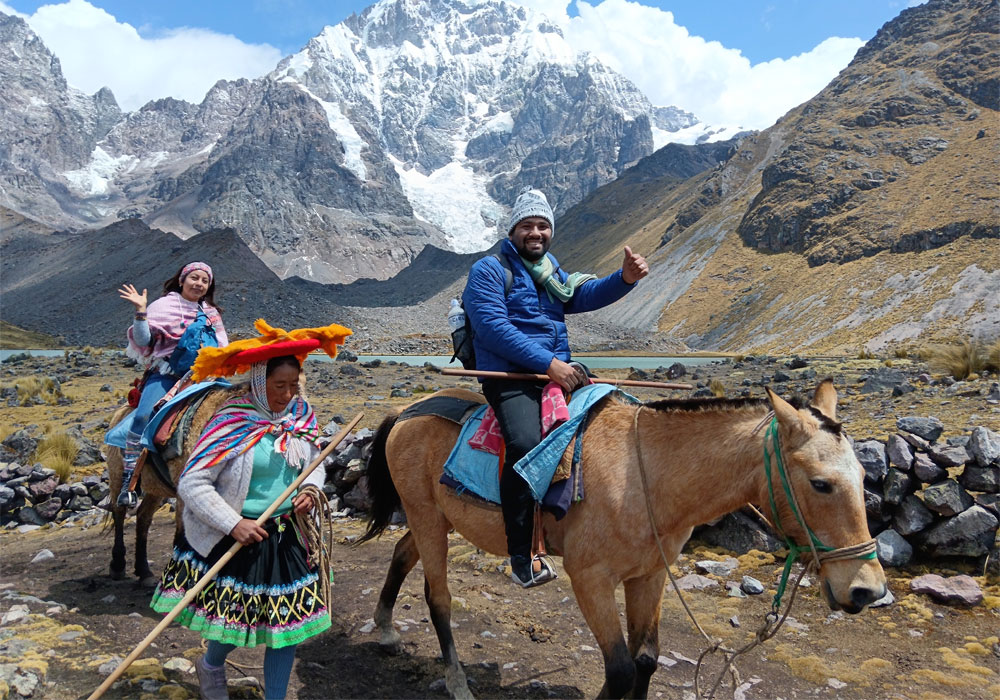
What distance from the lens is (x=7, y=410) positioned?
16031 millimetres

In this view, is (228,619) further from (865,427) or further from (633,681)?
(865,427)

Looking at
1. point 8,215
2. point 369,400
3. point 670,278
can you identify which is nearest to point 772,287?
point 670,278

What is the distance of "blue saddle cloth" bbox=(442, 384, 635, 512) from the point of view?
381 cm

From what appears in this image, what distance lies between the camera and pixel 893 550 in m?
6.04

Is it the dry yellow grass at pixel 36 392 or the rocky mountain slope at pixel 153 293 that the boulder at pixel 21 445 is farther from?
the rocky mountain slope at pixel 153 293

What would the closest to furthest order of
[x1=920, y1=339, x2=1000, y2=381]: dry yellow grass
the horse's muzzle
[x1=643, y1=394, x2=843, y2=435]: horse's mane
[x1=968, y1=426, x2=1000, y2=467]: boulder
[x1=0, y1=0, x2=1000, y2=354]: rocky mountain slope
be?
the horse's muzzle → [x1=643, y1=394, x2=843, y2=435]: horse's mane → [x1=968, y1=426, x2=1000, y2=467]: boulder → [x1=920, y1=339, x2=1000, y2=381]: dry yellow grass → [x1=0, y1=0, x2=1000, y2=354]: rocky mountain slope

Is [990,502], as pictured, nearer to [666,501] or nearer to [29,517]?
[666,501]

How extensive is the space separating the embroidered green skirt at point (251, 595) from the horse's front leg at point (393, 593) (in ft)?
5.12

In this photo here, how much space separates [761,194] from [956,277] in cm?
3826

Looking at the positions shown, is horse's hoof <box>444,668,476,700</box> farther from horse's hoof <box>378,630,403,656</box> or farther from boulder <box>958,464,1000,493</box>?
boulder <box>958,464,1000,493</box>

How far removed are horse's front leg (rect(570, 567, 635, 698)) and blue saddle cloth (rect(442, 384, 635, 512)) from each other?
506mm

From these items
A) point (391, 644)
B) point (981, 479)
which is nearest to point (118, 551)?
point (391, 644)

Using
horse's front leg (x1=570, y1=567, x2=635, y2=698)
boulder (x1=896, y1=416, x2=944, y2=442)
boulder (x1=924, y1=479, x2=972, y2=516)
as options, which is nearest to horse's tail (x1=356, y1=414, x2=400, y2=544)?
horse's front leg (x1=570, y1=567, x2=635, y2=698)

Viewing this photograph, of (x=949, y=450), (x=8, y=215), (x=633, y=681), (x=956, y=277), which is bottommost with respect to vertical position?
(x=633, y=681)
